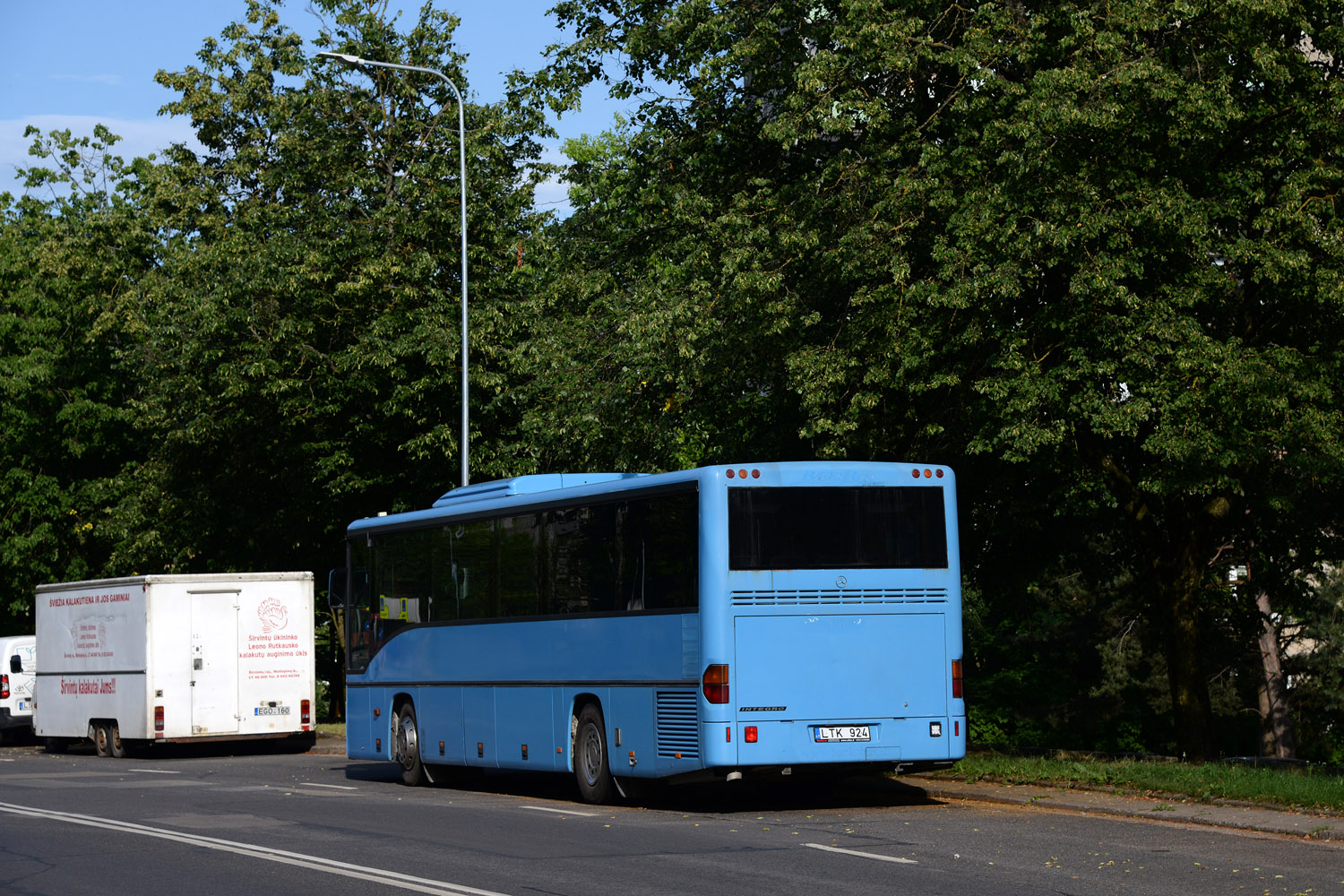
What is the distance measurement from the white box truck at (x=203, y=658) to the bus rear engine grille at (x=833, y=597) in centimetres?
1410

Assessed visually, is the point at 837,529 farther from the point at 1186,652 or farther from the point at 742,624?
the point at 1186,652

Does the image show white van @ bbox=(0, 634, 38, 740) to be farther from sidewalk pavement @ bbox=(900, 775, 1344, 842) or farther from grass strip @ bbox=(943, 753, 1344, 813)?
sidewalk pavement @ bbox=(900, 775, 1344, 842)

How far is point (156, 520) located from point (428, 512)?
20.2 m

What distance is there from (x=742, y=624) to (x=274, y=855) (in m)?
4.41

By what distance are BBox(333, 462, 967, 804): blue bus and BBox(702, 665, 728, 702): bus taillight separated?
0.01 m

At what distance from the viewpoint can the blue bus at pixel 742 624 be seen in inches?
572

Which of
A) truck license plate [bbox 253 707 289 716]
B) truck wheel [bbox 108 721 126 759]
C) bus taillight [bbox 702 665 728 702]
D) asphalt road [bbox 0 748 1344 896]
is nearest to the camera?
asphalt road [bbox 0 748 1344 896]

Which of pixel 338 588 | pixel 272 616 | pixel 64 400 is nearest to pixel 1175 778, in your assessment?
pixel 338 588

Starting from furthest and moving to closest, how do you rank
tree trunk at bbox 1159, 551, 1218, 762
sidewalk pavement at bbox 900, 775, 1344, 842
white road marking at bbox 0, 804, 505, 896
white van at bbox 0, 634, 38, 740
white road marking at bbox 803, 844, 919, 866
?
white van at bbox 0, 634, 38, 740
tree trunk at bbox 1159, 551, 1218, 762
sidewalk pavement at bbox 900, 775, 1344, 842
white road marking at bbox 803, 844, 919, 866
white road marking at bbox 0, 804, 505, 896

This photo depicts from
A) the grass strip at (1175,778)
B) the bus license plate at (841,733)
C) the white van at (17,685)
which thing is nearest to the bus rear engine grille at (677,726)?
the bus license plate at (841,733)

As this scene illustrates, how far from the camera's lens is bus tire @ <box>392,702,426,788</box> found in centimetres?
1992

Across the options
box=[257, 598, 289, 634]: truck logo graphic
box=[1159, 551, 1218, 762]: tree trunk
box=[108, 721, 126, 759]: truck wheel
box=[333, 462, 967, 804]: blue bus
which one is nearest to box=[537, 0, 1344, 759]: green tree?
box=[1159, 551, 1218, 762]: tree trunk

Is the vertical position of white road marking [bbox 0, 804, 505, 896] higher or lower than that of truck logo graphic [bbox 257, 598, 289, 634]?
lower

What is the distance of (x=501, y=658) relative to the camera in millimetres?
17828
